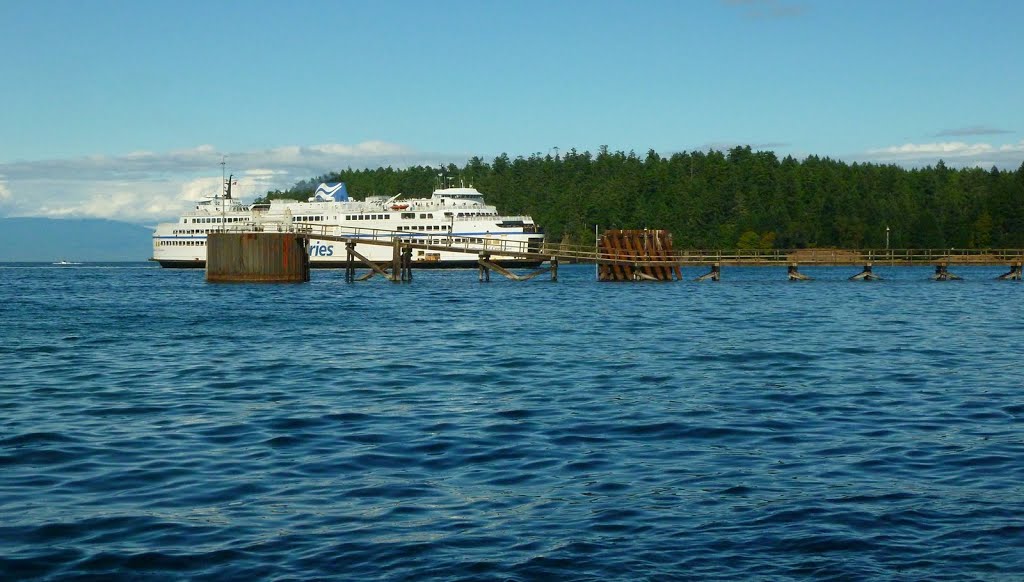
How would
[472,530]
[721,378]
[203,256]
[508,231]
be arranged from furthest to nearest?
[203,256], [508,231], [721,378], [472,530]

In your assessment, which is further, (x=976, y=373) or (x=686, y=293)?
(x=686, y=293)

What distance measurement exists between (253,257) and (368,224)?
44.4 meters

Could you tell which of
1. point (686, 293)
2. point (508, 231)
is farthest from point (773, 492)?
point (508, 231)

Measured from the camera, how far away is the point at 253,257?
7231 cm

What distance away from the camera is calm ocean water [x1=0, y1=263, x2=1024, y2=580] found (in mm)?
10242

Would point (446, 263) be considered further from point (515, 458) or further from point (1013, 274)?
point (515, 458)

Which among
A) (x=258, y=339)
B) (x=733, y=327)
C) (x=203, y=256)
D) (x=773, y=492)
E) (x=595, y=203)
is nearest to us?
(x=773, y=492)

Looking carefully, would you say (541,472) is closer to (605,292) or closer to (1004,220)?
(605,292)

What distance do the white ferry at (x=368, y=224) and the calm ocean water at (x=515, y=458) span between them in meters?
73.6

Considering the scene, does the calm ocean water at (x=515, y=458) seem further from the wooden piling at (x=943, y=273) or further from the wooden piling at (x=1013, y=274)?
the wooden piling at (x=1013, y=274)

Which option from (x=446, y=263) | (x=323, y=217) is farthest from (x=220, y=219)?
(x=446, y=263)

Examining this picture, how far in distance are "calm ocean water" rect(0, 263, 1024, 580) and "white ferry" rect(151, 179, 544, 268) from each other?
73.6 m

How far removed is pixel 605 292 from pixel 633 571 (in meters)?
56.3

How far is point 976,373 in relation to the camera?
23766 millimetres
